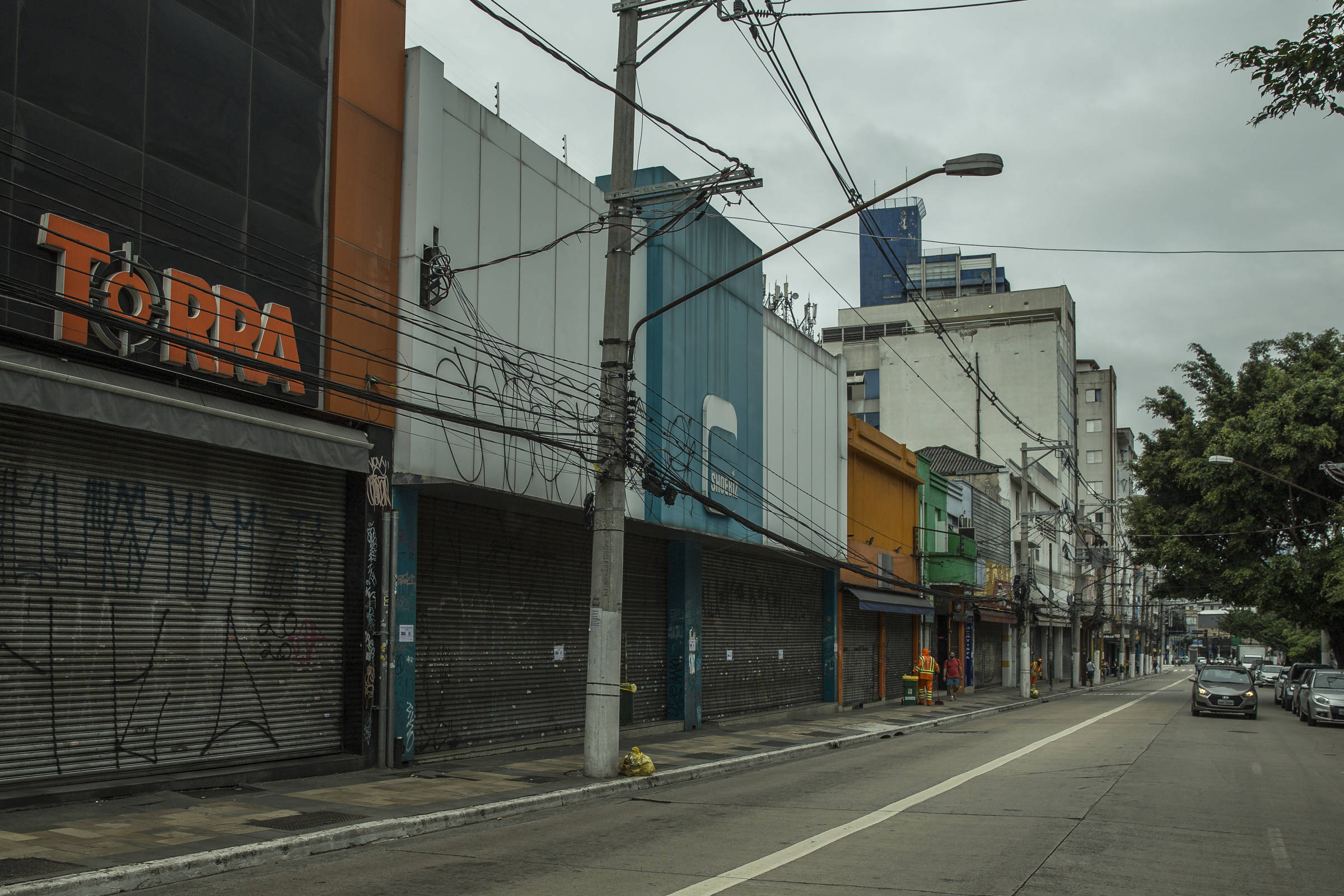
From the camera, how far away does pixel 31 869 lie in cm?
761

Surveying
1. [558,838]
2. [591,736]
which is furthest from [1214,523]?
[558,838]

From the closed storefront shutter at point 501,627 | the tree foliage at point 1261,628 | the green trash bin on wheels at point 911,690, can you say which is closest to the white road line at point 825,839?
the closed storefront shutter at point 501,627

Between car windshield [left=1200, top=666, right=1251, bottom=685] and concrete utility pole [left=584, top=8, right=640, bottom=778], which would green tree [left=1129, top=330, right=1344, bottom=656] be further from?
concrete utility pole [left=584, top=8, right=640, bottom=778]

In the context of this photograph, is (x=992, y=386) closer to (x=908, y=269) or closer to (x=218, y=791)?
(x=908, y=269)

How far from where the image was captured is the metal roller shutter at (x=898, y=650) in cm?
3503

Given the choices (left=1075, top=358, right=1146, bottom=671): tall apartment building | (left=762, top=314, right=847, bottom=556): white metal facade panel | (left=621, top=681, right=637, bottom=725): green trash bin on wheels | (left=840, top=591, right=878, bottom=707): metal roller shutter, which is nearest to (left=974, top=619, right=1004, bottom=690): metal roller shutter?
(left=840, top=591, right=878, bottom=707): metal roller shutter

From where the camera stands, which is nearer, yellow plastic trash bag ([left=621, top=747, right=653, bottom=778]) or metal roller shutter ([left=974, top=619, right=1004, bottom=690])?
yellow plastic trash bag ([left=621, top=747, right=653, bottom=778])

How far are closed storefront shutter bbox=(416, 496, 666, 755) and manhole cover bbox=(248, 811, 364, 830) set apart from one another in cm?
436

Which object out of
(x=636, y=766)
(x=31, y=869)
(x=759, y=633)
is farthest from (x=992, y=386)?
(x=31, y=869)

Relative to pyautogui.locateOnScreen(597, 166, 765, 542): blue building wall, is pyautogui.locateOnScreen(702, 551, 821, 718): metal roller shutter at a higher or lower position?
lower

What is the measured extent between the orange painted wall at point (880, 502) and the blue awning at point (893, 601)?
38 centimetres

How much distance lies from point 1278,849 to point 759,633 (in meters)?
16.2

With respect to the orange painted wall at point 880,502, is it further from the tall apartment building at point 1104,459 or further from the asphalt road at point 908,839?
the tall apartment building at point 1104,459

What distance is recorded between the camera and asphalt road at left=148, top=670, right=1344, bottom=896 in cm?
798
